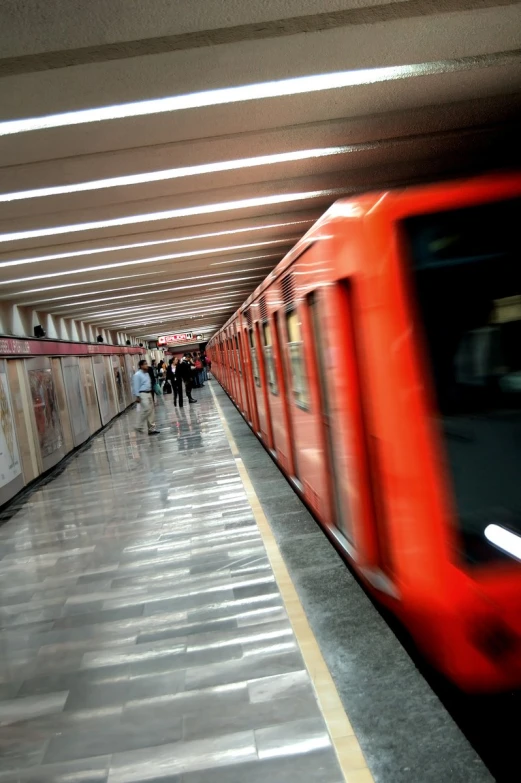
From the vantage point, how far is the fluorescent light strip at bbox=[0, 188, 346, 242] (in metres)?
8.62

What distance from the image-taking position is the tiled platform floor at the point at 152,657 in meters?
2.95

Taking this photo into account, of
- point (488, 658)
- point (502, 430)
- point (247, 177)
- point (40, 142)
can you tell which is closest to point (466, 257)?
point (502, 430)

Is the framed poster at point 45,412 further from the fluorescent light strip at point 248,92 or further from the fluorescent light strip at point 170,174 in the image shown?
the fluorescent light strip at point 248,92

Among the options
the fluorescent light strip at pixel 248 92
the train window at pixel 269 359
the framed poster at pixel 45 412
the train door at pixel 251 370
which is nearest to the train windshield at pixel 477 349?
the fluorescent light strip at pixel 248 92

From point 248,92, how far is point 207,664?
430 cm

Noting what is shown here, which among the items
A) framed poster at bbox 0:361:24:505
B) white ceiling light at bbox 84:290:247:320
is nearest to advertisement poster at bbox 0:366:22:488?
framed poster at bbox 0:361:24:505

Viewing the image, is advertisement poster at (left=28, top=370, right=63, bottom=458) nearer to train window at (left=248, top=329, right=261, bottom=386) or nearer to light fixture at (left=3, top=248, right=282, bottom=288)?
light fixture at (left=3, top=248, right=282, bottom=288)

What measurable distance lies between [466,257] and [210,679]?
2.57m

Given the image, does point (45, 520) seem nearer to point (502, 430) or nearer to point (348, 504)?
point (348, 504)

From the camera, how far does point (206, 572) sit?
546 cm

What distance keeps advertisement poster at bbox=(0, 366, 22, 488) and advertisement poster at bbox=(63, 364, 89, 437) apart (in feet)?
16.4

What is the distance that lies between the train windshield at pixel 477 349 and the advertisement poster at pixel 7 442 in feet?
27.7

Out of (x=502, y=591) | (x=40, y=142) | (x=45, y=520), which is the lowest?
(x=45, y=520)

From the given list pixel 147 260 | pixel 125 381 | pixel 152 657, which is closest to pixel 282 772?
pixel 152 657
